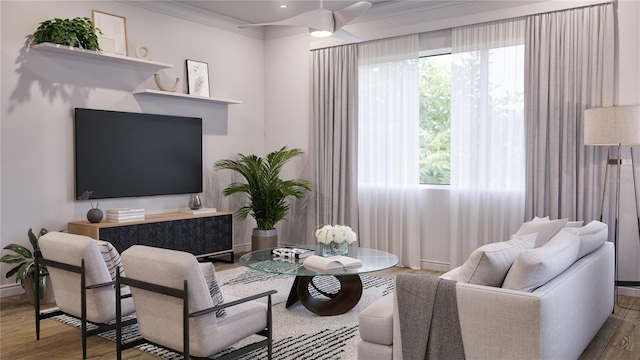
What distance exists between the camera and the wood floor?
3346mm

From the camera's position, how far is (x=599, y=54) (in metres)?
4.82

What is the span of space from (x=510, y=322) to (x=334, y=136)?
4.35 m

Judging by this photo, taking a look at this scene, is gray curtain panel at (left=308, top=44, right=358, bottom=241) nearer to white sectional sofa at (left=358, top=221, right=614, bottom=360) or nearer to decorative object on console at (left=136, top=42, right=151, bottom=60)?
decorative object on console at (left=136, top=42, right=151, bottom=60)

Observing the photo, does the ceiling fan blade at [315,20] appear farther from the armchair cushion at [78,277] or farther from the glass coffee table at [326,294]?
the armchair cushion at [78,277]

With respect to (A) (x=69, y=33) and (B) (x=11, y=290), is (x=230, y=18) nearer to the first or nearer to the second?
(A) (x=69, y=33)

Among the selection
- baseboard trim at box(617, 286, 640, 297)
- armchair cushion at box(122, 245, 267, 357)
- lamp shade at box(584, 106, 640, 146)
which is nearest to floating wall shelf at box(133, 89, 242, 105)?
armchair cushion at box(122, 245, 267, 357)

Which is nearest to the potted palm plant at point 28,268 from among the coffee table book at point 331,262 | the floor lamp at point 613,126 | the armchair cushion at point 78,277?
the armchair cushion at point 78,277

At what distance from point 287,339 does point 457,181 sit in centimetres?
293

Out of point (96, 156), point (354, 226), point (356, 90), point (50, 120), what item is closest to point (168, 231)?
point (96, 156)

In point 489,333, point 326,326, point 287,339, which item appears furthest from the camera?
point 326,326

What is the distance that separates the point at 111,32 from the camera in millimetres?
5488

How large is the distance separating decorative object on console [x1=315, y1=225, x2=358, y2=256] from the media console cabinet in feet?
6.69

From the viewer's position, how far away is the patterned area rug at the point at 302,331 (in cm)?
335

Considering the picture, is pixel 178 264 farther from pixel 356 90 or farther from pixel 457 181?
pixel 356 90
